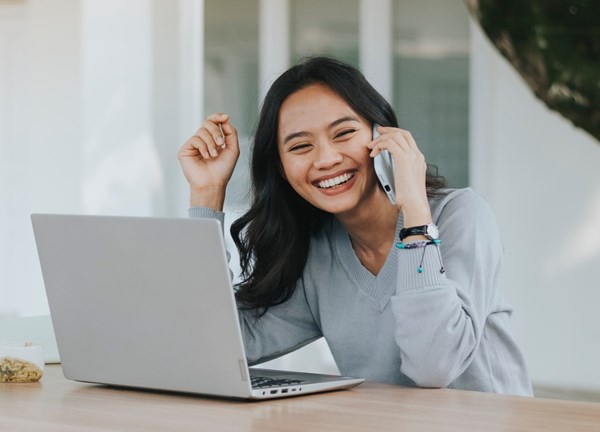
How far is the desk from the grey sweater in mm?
115

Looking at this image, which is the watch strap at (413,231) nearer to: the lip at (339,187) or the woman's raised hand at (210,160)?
the lip at (339,187)

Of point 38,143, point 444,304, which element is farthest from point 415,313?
point 38,143

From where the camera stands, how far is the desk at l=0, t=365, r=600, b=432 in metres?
1.37

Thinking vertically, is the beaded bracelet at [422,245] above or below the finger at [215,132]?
below

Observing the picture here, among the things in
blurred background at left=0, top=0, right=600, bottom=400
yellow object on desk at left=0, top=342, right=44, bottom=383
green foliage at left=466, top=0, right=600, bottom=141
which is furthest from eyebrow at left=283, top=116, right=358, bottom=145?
blurred background at left=0, top=0, right=600, bottom=400

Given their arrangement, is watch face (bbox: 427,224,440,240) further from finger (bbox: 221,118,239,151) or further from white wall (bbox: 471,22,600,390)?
white wall (bbox: 471,22,600,390)

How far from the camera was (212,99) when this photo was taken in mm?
5707

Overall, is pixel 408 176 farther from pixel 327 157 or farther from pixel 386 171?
Result: pixel 327 157

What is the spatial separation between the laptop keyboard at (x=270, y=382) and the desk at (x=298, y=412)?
4 cm

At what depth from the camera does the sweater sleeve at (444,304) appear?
1760 millimetres

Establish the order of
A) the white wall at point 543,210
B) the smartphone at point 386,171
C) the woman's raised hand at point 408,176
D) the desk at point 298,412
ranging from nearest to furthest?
the desk at point 298,412
the woman's raised hand at point 408,176
the smartphone at point 386,171
the white wall at point 543,210

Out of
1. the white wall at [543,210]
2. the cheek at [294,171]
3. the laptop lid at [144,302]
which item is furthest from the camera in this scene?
the white wall at [543,210]

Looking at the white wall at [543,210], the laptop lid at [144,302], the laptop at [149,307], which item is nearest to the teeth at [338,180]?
the laptop at [149,307]

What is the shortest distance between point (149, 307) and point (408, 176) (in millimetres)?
571
